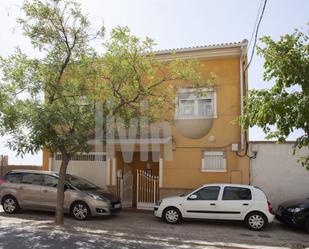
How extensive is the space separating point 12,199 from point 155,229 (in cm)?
567

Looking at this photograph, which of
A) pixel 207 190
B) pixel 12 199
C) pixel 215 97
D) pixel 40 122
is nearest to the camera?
pixel 40 122

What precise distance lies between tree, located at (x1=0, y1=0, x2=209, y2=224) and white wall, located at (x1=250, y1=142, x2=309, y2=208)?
4.47m

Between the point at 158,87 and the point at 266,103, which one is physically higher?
the point at 158,87

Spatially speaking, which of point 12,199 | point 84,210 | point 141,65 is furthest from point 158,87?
point 12,199

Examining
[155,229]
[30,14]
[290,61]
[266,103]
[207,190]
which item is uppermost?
[30,14]

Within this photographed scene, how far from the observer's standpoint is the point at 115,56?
9914 mm

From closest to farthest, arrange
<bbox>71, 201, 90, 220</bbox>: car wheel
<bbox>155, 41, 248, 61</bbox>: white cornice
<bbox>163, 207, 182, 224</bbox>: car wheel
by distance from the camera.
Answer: <bbox>163, 207, 182, 224</bbox>: car wheel → <bbox>71, 201, 90, 220</bbox>: car wheel → <bbox>155, 41, 248, 61</bbox>: white cornice

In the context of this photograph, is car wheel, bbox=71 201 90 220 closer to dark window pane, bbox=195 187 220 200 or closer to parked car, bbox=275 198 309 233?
dark window pane, bbox=195 187 220 200

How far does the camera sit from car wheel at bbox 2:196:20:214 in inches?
481

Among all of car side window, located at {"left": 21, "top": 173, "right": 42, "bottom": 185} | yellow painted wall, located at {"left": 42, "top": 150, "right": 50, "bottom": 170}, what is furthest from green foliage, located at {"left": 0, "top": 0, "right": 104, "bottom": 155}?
yellow painted wall, located at {"left": 42, "top": 150, "right": 50, "bottom": 170}

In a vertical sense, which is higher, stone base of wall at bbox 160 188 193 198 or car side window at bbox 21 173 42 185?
car side window at bbox 21 173 42 185

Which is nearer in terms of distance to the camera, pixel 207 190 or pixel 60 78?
pixel 60 78

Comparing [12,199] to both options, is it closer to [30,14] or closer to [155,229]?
[155,229]

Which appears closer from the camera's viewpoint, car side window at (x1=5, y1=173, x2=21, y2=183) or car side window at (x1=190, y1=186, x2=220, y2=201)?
car side window at (x1=190, y1=186, x2=220, y2=201)
